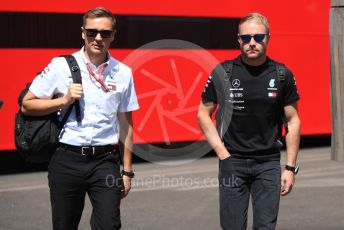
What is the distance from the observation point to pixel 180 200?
25.9ft

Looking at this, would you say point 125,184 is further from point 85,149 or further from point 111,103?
point 111,103

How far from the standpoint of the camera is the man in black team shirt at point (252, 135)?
4.07 meters

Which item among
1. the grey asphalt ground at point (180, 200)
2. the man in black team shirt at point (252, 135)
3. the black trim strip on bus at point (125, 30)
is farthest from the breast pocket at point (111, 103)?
the black trim strip on bus at point (125, 30)

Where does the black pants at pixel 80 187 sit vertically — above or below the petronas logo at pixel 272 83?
below

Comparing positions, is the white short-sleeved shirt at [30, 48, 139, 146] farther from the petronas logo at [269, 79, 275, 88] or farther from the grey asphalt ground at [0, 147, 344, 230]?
the grey asphalt ground at [0, 147, 344, 230]

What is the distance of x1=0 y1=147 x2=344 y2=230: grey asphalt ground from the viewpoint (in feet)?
21.9

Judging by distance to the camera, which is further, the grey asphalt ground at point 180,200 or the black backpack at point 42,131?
the grey asphalt ground at point 180,200

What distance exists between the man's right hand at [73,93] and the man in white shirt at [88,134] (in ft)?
0.26

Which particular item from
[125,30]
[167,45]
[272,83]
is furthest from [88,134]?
[167,45]

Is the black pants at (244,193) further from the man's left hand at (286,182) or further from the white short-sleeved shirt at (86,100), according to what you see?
the white short-sleeved shirt at (86,100)

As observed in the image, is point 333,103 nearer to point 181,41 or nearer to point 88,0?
point 181,41

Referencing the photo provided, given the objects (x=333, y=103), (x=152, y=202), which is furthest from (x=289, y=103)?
(x=333, y=103)

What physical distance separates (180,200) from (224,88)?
3947mm

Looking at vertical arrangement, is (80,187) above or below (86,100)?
below
